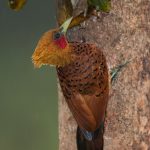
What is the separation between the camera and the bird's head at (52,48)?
2.65 meters

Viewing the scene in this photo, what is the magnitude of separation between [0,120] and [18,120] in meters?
0.13

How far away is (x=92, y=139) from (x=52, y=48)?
353 mm

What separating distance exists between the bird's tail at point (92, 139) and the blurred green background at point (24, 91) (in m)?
1.72

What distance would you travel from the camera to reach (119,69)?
9.17 feet

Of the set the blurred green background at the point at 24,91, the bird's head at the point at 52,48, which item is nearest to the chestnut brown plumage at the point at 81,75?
the bird's head at the point at 52,48

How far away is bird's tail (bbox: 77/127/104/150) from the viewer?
275 cm

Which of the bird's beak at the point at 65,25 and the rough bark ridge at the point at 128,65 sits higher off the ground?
the bird's beak at the point at 65,25

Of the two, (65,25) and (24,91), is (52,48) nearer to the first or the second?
(65,25)

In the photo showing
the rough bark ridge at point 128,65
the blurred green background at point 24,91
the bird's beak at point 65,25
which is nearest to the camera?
the bird's beak at point 65,25

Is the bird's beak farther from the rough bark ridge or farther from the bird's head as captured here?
the rough bark ridge

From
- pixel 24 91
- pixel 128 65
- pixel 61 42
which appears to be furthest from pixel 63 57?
pixel 24 91

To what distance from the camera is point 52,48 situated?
2678mm

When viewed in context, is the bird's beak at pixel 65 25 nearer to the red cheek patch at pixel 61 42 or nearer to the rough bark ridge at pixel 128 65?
the red cheek patch at pixel 61 42

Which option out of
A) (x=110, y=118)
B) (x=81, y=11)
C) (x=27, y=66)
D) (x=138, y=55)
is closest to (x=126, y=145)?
(x=110, y=118)
